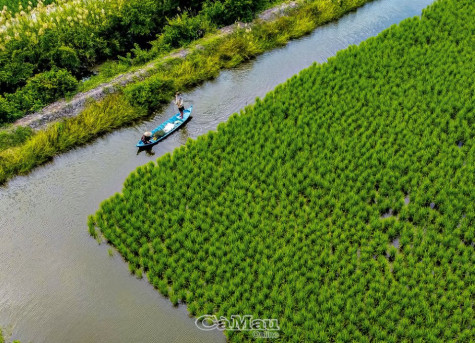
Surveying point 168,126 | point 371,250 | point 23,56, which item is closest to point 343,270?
point 371,250

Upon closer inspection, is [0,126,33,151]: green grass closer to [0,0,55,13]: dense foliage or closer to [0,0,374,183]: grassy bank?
[0,0,374,183]: grassy bank

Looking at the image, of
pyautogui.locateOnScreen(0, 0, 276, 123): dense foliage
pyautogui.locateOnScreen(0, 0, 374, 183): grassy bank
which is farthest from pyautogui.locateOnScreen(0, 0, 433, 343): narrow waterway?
pyautogui.locateOnScreen(0, 0, 276, 123): dense foliage

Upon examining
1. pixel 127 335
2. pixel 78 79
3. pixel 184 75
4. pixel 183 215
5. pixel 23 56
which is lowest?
pixel 127 335

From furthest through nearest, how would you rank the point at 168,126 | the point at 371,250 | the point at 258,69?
the point at 258,69, the point at 168,126, the point at 371,250

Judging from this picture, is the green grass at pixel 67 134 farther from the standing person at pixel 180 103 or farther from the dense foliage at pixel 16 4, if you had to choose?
the dense foliage at pixel 16 4

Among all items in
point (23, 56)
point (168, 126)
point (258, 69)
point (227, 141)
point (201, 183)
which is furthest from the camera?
point (258, 69)

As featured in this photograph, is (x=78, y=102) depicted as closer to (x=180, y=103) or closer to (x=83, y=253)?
(x=180, y=103)

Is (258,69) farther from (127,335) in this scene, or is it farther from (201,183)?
(127,335)
